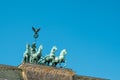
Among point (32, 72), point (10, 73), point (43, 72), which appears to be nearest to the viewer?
point (10, 73)

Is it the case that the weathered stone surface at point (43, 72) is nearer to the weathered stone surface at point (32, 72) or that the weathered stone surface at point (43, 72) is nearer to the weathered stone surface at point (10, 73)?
the weathered stone surface at point (32, 72)

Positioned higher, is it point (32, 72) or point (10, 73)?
point (32, 72)

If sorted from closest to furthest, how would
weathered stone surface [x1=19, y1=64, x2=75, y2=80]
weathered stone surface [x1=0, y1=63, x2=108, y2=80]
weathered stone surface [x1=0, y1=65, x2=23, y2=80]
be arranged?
1. weathered stone surface [x1=0, y1=65, x2=23, y2=80]
2. weathered stone surface [x1=0, y1=63, x2=108, y2=80]
3. weathered stone surface [x1=19, y1=64, x2=75, y2=80]

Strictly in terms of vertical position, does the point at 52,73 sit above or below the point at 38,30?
below

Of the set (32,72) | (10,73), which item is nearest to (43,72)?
(32,72)

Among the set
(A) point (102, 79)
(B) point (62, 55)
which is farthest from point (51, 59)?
(A) point (102, 79)

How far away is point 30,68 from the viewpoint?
55344mm

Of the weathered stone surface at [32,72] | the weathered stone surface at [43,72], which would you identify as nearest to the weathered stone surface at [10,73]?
the weathered stone surface at [32,72]

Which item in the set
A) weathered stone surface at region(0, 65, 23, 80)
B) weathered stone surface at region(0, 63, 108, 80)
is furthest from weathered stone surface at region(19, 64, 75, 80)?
weathered stone surface at region(0, 65, 23, 80)

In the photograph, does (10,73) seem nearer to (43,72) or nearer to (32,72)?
(32,72)

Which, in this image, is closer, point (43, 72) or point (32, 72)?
point (32, 72)

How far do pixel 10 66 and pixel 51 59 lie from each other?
14.0 feet

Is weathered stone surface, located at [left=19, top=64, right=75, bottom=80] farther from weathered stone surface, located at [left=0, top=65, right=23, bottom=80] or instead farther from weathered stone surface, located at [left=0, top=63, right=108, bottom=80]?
weathered stone surface, located at [left=0, top=65, right=23, bottom=80]

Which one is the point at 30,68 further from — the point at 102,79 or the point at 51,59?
the point at 102,79
